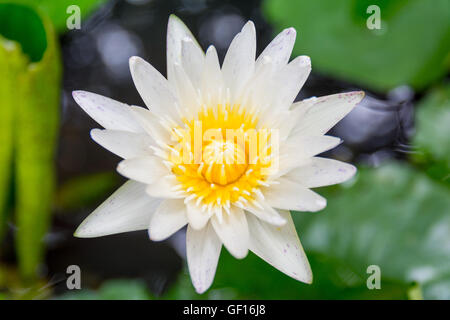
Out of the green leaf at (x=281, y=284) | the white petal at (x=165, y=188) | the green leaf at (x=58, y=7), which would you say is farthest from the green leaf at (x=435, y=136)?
the green leaf at (x=58, y=7)

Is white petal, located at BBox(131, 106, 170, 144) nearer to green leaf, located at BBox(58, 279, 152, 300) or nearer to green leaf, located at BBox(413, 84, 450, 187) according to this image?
green leaf, located at BBox(58, 279, 152, 300)

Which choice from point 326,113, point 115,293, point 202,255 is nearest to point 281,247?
point 202,255

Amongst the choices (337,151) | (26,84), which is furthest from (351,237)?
(26,84)

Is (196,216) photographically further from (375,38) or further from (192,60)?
(375,38)

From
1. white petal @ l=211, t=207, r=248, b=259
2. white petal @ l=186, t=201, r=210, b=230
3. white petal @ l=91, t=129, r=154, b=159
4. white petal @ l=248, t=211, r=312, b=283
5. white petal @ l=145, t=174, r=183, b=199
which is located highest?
white petal @ l=91, t=129, r=154, b=159

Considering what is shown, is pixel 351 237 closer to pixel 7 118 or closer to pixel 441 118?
pixel 441 118

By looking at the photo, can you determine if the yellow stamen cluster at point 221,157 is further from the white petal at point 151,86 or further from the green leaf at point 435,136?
the green leaf at point 435,136

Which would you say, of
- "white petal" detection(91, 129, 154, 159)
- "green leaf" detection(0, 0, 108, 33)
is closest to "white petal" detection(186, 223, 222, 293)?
"white petal" detection(91, 129, 154, 159)
